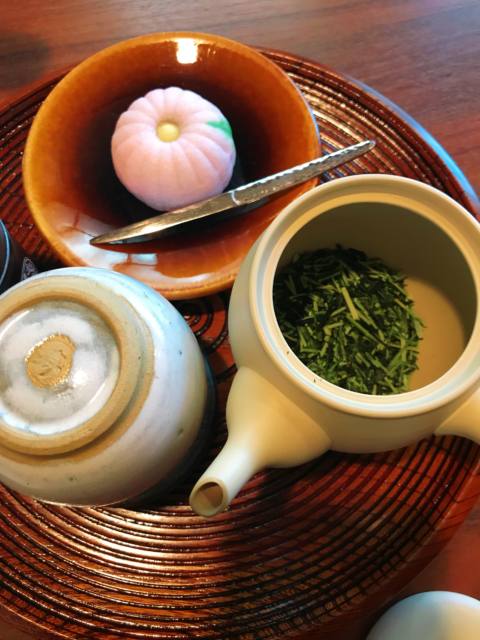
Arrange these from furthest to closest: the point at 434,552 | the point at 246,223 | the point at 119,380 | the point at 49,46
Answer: the point at 49,46 → the point at 246,223 → the point at 434,552 → the point at 119,380

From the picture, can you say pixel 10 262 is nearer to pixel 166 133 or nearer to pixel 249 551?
pixel 166 133

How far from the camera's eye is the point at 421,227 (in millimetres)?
446

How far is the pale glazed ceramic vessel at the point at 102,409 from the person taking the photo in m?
0.35

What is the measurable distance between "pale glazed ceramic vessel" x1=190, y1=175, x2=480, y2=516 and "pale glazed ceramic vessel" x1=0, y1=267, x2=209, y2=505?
6 cm

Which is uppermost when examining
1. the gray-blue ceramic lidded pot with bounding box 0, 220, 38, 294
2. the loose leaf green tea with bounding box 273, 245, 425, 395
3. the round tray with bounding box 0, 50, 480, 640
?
the gray-blue ceramic lidded pot with bounding box 0, 220, 38, 294

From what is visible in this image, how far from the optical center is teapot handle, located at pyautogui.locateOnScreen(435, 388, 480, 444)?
14.8 inches

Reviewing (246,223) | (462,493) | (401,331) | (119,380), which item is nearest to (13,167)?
(246,223)

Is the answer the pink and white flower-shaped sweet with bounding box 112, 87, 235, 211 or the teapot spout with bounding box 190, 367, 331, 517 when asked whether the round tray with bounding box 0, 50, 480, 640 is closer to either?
the teapot spout with bounding box 190, 367, 331, 517

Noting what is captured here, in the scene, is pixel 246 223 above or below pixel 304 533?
above

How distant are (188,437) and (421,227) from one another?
1.02ft

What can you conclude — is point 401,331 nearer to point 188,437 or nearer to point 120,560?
point 188,437

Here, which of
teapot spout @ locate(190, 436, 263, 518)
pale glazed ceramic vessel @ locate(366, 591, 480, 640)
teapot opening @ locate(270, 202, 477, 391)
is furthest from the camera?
pale glazed ceramic vessel @ locate(366, 591, 480, 640)

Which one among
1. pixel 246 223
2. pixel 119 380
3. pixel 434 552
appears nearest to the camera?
pixel 119 380

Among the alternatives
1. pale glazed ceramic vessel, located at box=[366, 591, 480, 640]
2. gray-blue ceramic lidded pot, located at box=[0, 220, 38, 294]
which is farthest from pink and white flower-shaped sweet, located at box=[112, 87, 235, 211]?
pale glazed ceramic vessel, located at box=[366, 591, 480, 640]
